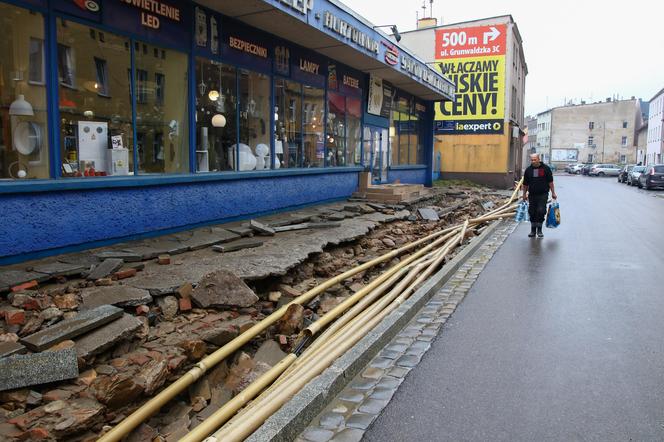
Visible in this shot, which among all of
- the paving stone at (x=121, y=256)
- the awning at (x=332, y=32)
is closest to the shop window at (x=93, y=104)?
the paving stone at (x=121, y=256)

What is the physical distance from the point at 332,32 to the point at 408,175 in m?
11.8

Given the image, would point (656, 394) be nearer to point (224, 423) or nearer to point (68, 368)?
point (224, 423)

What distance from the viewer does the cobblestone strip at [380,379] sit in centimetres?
360

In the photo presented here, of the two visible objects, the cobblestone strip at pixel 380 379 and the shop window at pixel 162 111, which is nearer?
the cobblestone strip at pixel 380 379

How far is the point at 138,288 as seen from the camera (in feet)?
19.5

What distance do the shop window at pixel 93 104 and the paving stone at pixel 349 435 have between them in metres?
6.17

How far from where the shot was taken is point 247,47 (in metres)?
11.7

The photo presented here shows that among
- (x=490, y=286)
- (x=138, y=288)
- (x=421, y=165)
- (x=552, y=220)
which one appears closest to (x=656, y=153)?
(x=421, y=165)

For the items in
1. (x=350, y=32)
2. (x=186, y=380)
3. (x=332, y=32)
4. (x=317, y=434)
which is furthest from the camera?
(x=350, y=32)

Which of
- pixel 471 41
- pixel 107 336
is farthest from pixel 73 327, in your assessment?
pixel 471 41

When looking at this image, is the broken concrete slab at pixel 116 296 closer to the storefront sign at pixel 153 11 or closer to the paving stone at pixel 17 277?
the paving stone at pixel 17 277

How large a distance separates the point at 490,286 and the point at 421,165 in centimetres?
1807

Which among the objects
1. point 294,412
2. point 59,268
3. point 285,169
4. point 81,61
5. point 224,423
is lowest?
point 224,423

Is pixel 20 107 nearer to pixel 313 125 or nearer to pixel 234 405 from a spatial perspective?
pixel 234 405
